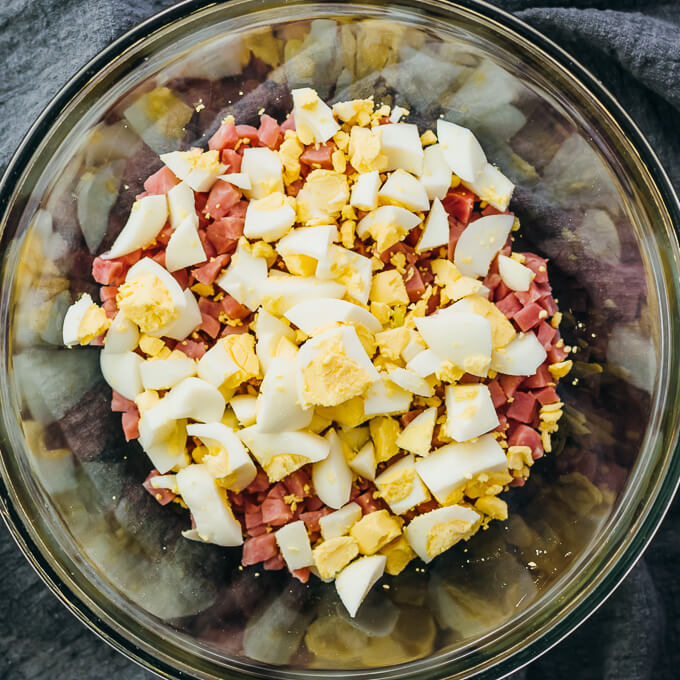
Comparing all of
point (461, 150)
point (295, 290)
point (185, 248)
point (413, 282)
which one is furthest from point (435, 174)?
point (185, 248)

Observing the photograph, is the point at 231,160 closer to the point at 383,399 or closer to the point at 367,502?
the point at 383,399

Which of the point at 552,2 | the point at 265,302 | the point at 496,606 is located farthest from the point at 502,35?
the point at 496,606

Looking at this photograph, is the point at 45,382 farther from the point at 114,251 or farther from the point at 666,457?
the point at 666,457

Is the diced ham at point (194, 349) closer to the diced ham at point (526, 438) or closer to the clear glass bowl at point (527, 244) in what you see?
the clear glass bowl at point (527, 244)

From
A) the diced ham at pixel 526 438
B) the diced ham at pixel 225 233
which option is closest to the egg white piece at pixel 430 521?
the diced ham at pixel 526 438

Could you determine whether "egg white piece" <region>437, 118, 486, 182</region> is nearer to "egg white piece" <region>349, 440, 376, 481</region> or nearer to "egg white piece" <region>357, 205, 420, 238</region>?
"egg white piece" <region>357, 205, 420, 238</region>

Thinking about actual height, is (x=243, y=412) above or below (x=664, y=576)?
above
